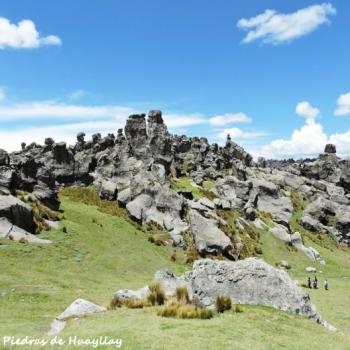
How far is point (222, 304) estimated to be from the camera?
80.5 feet

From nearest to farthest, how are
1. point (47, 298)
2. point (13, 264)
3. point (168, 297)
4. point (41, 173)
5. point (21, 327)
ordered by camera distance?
point (21, 327), point (168, 297), point (47, 298), point (13, 264), point (41, 173)

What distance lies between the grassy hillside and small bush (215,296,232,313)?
2.63 feet

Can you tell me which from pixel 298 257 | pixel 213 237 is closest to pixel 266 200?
pixel 298 257

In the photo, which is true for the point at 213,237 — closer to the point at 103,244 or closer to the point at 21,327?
the point at 103,244

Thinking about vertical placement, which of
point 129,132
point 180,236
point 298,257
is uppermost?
point 129,132

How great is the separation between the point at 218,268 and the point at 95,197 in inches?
1639

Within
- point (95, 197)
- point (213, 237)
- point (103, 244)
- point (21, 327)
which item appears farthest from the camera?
point (95, 197)

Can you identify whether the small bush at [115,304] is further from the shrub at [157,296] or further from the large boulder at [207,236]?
the large boulder at [207,236]

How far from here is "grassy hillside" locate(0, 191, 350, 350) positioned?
774 inches

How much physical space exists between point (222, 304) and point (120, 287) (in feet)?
49.3

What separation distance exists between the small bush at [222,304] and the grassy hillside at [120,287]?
31.5 inches

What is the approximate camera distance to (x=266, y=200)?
A: 8694 centimetres

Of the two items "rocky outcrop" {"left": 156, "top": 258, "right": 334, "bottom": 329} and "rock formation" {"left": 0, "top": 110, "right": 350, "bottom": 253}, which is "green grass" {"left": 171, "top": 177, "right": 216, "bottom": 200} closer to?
"rock formation" {"left": 0, "top": 110, "right": 350, "bottom": 253}

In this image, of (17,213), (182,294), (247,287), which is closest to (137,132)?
(17,213)
